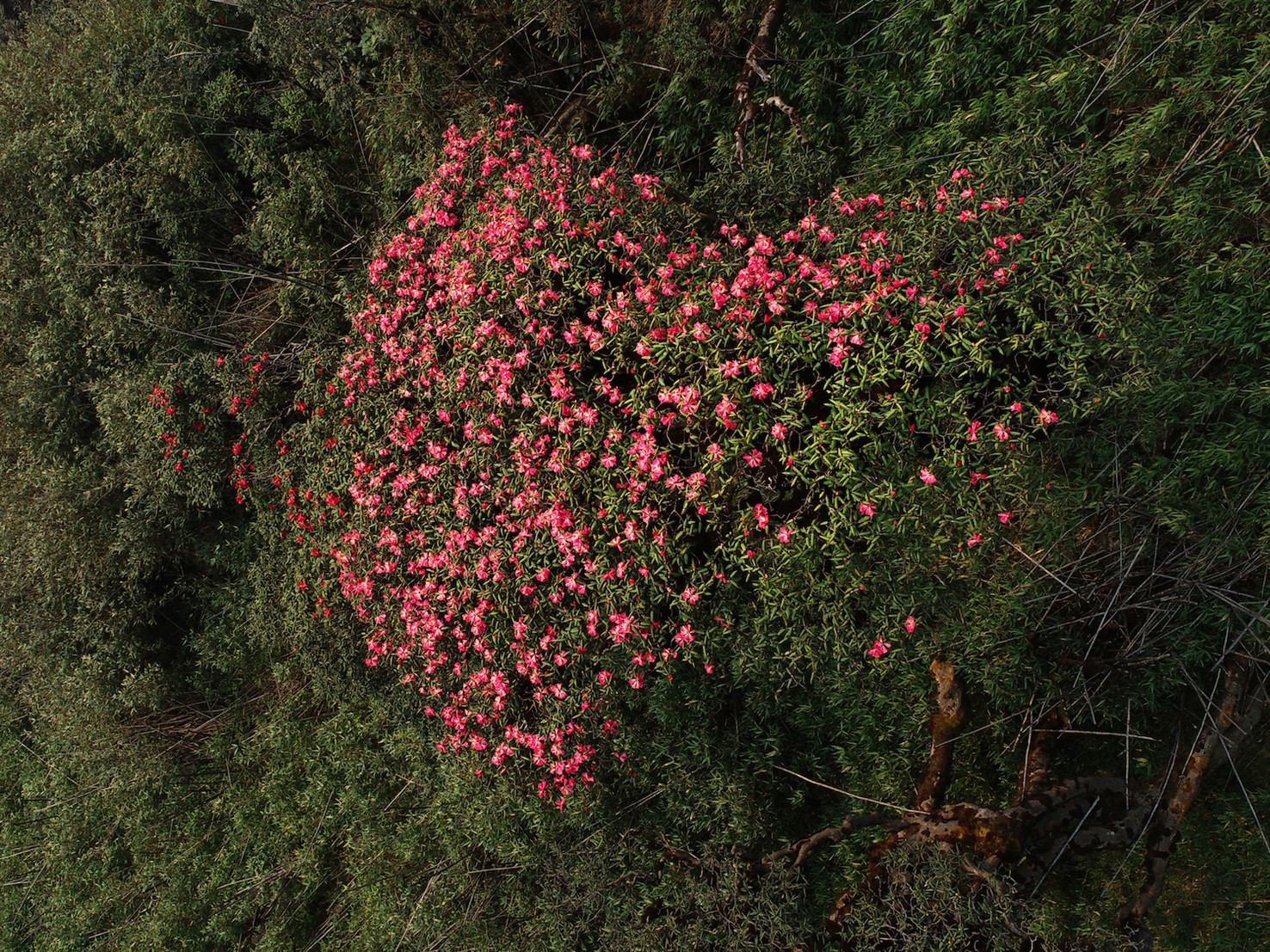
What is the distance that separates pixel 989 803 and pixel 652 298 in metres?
3.35

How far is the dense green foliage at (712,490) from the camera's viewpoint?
3471mm

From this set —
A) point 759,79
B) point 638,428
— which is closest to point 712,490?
point 638,428

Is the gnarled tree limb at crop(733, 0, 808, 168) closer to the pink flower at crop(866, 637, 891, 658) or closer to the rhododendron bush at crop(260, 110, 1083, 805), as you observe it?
the rhododendron bush at crop(260, 110, 1083, 805)

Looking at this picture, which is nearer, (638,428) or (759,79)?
(638,428)

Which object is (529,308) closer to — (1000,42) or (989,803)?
(1000,42)

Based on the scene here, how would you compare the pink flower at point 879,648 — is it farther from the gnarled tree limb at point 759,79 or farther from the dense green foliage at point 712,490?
the gnarled tree limb at point 759,79

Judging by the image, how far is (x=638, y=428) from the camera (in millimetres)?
3920

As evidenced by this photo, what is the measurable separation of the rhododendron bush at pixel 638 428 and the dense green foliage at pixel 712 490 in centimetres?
8

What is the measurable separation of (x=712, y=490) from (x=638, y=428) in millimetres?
545

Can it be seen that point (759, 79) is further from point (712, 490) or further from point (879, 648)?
point (879, 648)

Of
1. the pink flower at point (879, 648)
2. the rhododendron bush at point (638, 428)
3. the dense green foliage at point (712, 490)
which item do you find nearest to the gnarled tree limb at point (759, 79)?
the dense green foliage at point (712, 490)

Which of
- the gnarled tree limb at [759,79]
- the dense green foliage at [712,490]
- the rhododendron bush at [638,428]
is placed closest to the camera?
the rhododendron bush at [638,428]

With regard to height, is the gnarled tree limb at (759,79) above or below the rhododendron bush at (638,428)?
above

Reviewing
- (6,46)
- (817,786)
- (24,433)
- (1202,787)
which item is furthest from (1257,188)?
(6,46)
